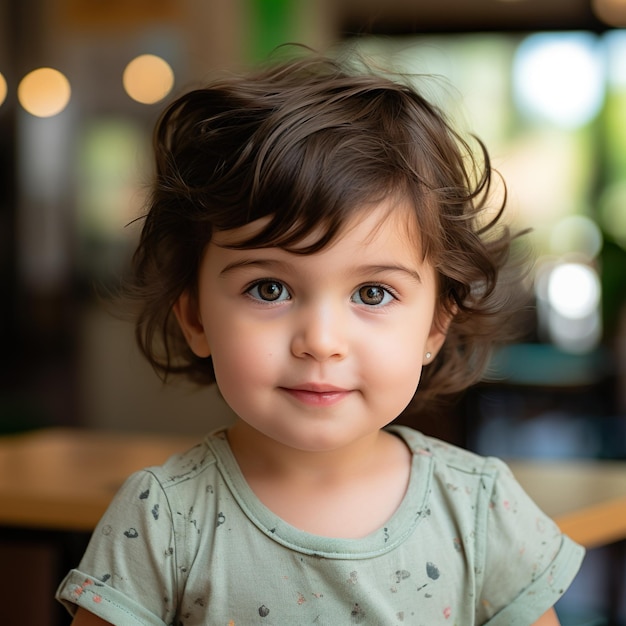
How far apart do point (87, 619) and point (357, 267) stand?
473 mm

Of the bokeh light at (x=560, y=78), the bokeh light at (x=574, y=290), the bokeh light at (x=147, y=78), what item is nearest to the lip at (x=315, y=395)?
the bokeh light at (x=147, y=78)

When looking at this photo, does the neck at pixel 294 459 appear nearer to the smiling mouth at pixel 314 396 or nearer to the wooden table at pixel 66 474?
the smiling mouth at pixel 314 396

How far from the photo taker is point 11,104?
5277 millimetres

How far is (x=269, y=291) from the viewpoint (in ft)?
3.76

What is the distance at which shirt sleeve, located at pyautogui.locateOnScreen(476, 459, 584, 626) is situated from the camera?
4.17 ft

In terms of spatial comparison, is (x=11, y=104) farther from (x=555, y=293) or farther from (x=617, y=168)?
(x=617, y=168)

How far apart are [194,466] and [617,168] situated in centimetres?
667

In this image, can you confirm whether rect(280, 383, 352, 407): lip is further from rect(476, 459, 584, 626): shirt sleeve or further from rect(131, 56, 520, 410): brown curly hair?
rect(476, 459, 584, 626): shirt sleeve

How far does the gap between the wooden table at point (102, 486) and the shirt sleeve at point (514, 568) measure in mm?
331

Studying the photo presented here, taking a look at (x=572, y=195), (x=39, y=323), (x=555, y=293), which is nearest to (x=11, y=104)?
(x=39, y=323)

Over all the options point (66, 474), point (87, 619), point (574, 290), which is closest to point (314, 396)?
point (87, 619)

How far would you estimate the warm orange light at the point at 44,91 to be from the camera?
17.4 ft

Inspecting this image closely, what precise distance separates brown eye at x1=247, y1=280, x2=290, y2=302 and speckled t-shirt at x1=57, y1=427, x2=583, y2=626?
0.70ft

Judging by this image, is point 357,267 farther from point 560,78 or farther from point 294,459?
point 560,78
